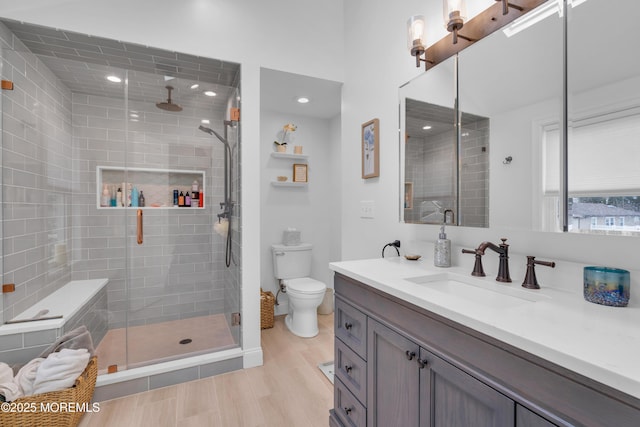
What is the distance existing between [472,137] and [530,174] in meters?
0.32

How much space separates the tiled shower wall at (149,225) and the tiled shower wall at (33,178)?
101mm

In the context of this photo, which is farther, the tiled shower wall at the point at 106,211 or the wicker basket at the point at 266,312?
the wicker basket at the point at 266,312

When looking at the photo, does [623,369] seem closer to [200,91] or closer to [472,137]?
[472,137]

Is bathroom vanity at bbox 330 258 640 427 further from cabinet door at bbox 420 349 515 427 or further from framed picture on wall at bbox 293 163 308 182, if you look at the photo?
framed picture on wall at bbox 293 163 308 182

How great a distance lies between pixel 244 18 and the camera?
216 cm

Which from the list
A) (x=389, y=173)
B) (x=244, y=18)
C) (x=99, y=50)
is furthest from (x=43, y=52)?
(x=389, y=173)

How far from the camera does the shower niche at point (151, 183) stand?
7.55 feet

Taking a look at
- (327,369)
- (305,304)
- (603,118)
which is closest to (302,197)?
(305,304)

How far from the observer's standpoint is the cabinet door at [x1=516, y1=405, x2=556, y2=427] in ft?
2.00

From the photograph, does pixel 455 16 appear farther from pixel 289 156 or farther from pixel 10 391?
pixel 10 391

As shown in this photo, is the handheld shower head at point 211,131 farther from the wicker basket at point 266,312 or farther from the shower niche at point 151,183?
the wicker basket at point 266,312

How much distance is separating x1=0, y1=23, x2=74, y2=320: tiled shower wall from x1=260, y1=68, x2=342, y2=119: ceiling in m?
1.55

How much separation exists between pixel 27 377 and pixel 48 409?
0.27 m

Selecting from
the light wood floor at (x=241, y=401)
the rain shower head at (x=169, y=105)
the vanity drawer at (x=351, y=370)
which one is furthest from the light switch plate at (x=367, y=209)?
the rain shower head at (x=169, y=105)
